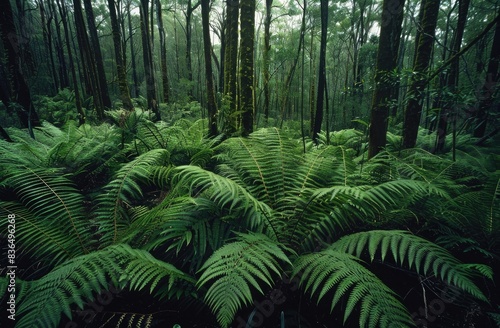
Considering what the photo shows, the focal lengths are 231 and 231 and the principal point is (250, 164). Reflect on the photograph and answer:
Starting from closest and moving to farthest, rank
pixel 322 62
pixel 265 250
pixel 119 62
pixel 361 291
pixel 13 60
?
1. pixel 361 291
2. pixel 265 250
3. pixel 13 60
4. pixel 322 62
5. pixel 119 62

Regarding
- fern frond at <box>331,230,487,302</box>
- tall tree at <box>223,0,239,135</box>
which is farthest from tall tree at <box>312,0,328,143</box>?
fern frond at <box>331,230,487,302</box>

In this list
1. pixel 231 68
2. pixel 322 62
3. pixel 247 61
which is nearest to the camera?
pixel 247 61

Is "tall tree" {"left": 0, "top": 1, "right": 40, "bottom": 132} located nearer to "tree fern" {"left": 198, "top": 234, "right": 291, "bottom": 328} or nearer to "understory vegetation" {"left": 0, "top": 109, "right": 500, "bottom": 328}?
"understory vegetation" {"left": 0, "top": 109, "right": 500, "bottom": 328}

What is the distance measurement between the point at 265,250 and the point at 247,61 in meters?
3.12

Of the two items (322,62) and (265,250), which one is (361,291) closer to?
(265,250)

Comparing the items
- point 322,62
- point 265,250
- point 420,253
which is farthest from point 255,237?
point 322,62

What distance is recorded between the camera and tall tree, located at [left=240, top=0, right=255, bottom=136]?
352 cm

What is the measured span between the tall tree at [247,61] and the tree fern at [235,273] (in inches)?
98.4

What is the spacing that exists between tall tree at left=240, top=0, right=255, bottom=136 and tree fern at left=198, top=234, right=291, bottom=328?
2.50 metres

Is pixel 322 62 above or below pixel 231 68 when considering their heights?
above

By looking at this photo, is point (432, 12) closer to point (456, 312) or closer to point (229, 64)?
point (229, 64)

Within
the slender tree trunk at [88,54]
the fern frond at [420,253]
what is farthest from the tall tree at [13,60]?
the fern frond at [420,253]

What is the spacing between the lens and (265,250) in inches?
57.3

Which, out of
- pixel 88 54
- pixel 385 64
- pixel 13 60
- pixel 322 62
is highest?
pixel 88 54
